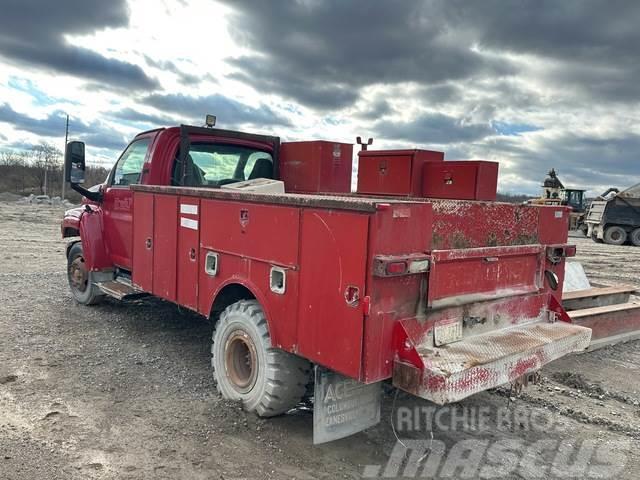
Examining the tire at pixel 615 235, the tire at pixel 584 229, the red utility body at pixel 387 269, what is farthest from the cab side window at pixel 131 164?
the tire at pixel 584 229

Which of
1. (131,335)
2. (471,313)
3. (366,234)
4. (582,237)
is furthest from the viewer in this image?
(582,237)

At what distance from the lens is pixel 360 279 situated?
9.91ft

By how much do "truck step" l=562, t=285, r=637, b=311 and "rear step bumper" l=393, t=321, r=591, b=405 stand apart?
2650 mm

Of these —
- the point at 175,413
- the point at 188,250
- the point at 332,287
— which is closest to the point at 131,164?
the point at 188,250

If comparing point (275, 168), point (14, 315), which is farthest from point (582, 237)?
point (14, 315)

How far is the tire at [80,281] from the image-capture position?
6.96 metres

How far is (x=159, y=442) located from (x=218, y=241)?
1.50 m

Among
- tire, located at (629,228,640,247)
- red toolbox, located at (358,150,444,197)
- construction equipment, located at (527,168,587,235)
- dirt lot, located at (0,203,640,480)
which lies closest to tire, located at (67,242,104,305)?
dirt lot, located at (0,203,640,480)

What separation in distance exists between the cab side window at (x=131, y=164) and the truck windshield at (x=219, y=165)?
1.85ft

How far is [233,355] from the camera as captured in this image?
420cm

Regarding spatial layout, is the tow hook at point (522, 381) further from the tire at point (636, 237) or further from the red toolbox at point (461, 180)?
the tire at point (636, 237)

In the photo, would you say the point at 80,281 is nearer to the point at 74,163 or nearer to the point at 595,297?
the point at 74,163

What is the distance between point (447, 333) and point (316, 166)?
298 centimetres

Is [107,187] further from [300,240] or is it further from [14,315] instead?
[300,240]
